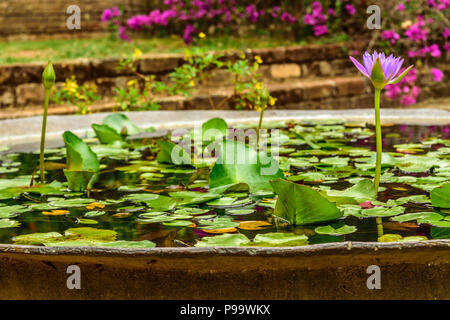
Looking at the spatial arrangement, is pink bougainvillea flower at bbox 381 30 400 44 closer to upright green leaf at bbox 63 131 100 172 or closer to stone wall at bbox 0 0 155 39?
stone wall at bbox 0 0 155 39

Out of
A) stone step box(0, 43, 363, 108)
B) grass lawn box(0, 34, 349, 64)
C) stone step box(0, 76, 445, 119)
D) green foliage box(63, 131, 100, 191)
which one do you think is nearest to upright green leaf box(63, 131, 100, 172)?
green foliage box(63, 131, 100, 191)

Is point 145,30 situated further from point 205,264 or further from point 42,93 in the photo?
point 205,264

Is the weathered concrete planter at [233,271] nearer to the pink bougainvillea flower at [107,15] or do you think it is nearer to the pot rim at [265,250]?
the pot rim at [265,250]

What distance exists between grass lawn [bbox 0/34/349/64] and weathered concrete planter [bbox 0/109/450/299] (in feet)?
13.4

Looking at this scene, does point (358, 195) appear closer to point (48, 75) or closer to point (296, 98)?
point (48, 75)

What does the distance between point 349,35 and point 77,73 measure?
8.91ft

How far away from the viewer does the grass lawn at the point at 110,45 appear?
4898mm

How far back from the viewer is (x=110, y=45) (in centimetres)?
548

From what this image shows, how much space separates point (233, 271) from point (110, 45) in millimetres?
4997

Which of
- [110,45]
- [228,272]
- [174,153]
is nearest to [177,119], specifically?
[174,153]

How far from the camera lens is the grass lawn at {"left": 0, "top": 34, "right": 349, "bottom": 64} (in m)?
4.90

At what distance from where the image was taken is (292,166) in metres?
1.38

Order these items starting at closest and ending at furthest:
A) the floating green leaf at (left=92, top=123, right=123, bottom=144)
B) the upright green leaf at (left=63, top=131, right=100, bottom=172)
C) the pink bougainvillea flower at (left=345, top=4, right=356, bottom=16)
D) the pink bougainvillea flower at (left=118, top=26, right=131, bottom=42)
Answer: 1. the upright green leaf at (left=63, top=131, right=100, bottom=172)
2. the floating green leaf at (left=92, top=123, right=123, bottom=144)
3. the pink bougainvillea flower at (left=345, top=4, right=356, bottom=16)
4. the pink bougainvillea flower at (left=118, top=26, right=131, bottom=42)

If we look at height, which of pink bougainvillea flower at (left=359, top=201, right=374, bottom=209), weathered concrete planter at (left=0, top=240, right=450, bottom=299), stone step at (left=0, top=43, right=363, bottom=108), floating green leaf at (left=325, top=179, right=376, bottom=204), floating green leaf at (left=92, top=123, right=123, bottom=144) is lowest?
weathered concrete planter at (left=0, top=240, right=450, bottom=299)
